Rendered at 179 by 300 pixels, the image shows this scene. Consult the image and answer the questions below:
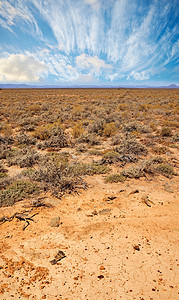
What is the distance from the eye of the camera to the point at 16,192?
13.8 feet

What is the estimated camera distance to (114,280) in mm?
2314

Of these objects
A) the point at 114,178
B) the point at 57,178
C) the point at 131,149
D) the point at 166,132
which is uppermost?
the point at 166,132

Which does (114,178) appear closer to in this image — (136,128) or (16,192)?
(16,192)

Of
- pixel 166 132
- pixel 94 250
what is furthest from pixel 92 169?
pixel 166 132

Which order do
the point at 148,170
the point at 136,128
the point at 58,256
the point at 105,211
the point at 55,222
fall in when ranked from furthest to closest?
the point at 136,128, the point at 148,170, the point at 105,211, the point at 55,222, the point at 58,256

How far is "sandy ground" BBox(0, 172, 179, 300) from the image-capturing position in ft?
7.25

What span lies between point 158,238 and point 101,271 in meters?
1.36

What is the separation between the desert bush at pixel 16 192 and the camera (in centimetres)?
392

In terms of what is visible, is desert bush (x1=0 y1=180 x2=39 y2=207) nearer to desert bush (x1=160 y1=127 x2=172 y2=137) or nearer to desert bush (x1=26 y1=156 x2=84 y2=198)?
desert bush (x1=26 y1=156 x2=84 y2=198)

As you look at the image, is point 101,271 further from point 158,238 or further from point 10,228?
point 10,228

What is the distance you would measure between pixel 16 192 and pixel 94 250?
106 inches

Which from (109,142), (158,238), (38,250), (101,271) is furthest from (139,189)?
(109,142)

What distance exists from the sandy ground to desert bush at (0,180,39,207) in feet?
0.71

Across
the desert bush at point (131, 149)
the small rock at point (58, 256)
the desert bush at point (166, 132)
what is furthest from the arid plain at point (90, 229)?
the desert bush at point (166, 132)
